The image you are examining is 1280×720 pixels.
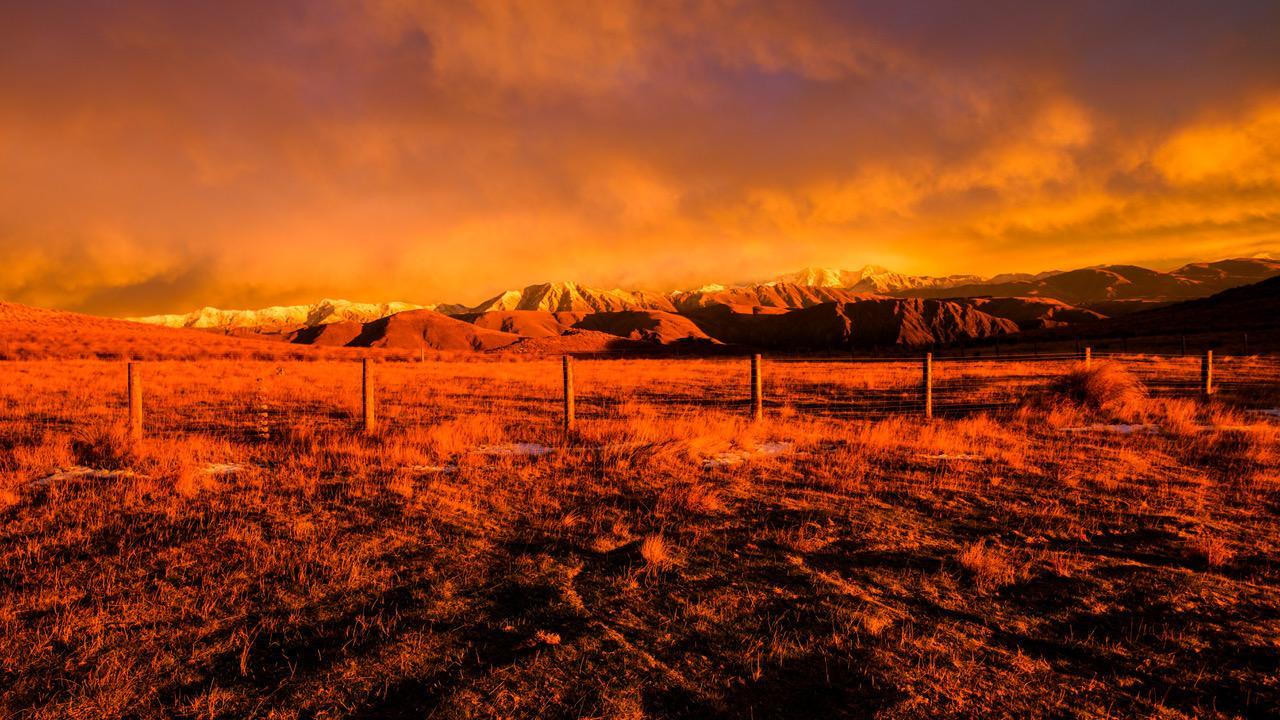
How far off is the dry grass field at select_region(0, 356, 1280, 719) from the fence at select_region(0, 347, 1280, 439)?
2.50 m

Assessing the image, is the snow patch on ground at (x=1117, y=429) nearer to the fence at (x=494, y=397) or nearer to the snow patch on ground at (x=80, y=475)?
the fence at (x=494, y=397)

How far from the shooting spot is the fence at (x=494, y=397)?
1306cm

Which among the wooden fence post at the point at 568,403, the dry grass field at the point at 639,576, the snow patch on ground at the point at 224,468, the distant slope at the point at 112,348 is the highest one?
the distant slope at the point at 112,348

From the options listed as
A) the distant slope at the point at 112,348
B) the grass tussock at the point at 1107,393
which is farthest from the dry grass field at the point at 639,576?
the distant slope at the point at 112,348

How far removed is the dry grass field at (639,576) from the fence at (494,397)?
250cm

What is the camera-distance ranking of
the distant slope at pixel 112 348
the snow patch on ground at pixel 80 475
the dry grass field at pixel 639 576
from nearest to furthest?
the dry grass field at pixel 639 576, the snow patch on ground at pixel 80 475, the distant slope at pixel 112 348

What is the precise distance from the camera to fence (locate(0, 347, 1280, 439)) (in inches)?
514

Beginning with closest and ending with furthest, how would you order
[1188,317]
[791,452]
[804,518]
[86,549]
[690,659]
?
[690,659] → [86,549] → [804,518] → [791,452] → [1188,317]

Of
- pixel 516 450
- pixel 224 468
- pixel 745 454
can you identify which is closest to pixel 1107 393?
pixel 745 454

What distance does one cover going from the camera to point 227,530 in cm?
577

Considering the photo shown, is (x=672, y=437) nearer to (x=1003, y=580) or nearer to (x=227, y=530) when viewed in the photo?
(x=1003, y=580)

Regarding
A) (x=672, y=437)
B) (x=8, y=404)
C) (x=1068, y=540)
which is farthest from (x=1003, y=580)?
(x=8, y=404)

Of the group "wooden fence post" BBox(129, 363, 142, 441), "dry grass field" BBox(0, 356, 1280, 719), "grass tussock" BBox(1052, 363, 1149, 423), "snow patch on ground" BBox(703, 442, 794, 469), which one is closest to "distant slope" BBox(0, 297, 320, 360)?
"wooden fence post" BBox(129, 363, 142, 441)

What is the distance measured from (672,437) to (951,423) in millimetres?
7182
